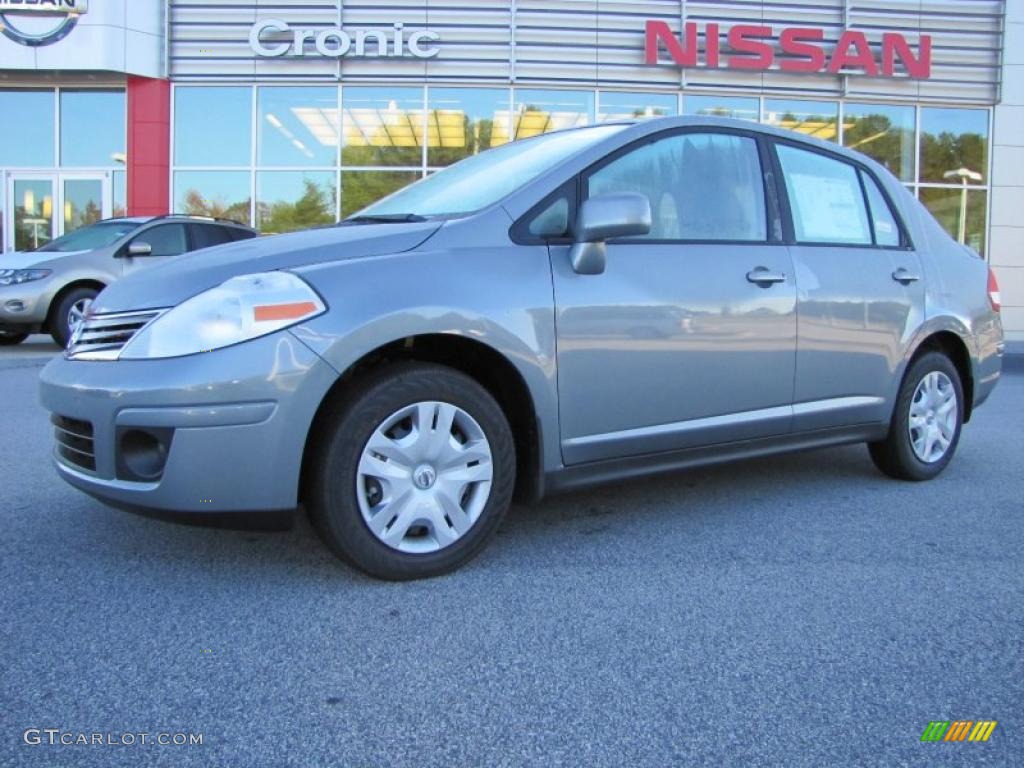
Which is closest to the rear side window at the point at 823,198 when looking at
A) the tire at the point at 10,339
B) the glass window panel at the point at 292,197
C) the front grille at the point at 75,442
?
the front grille at the point at 75,442

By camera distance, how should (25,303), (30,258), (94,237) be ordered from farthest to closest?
1. (94,237)
2. (30,258)
3. (25,303)

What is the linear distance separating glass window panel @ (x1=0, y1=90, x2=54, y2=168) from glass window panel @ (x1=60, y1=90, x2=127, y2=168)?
31 cm

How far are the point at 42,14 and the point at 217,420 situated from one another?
15810 mm

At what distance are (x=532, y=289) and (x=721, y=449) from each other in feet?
Answer: 3.77

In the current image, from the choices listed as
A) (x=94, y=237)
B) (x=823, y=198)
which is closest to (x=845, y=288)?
(x=823, y=198)

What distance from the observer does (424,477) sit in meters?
2.86

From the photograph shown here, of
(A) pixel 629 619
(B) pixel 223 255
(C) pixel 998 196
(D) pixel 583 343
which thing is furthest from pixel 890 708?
(C) pixel 998 196

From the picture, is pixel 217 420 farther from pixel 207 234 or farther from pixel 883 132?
pixel 883 132

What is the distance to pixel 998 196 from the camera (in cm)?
1734

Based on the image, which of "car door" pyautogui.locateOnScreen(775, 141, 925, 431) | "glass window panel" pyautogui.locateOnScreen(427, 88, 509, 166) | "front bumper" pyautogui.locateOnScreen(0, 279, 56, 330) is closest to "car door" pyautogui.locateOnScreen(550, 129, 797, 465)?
"car door" pyautogui.locateOnScreen(775, 141, 925, 431)

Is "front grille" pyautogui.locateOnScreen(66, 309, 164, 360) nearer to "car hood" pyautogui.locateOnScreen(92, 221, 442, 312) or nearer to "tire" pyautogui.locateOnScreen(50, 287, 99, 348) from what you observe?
"car hood" pyautogui.locateOnScreen(92, 221, 442, 312)

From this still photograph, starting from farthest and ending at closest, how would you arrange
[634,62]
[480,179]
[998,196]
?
[998,196] → [634,62] → [480,179]

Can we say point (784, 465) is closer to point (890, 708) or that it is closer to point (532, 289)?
point (532, 289)

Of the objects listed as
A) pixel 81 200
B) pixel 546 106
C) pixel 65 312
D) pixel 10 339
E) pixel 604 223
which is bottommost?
pixel 10 339
